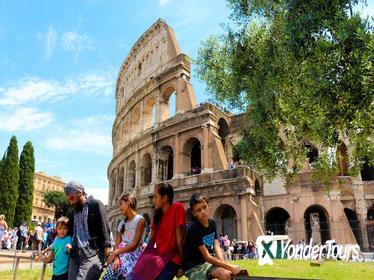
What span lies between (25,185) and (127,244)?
42.9 m

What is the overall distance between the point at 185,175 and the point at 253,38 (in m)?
13.4

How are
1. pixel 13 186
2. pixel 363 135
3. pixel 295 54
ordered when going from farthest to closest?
pixel 13 186 < pixel 363 135 < pixel 295 54

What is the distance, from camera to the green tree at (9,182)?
35.8 meters

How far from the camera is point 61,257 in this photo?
427cm

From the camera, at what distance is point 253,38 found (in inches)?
392

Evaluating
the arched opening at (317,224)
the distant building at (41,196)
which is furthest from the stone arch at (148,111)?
the distant building at (41,196)

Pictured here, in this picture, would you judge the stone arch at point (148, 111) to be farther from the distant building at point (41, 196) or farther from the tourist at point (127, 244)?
the distant building at point (41, 196)

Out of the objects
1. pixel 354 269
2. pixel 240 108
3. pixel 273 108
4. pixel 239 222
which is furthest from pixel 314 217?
pixel 273 108

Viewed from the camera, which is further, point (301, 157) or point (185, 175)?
point (185, 175)

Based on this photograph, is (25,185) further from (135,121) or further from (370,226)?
(370,226)

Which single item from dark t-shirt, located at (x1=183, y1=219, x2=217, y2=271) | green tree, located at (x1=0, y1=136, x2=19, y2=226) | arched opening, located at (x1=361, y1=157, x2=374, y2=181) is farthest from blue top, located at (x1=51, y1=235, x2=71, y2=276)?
green tree, located at (x1=0, y1=136, x2=19, y2=226)

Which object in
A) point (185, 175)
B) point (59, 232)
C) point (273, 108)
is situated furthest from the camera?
point (185, 175)

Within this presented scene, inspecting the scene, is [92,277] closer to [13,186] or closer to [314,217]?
[314,217]

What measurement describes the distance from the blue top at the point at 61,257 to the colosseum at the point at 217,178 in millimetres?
15333
